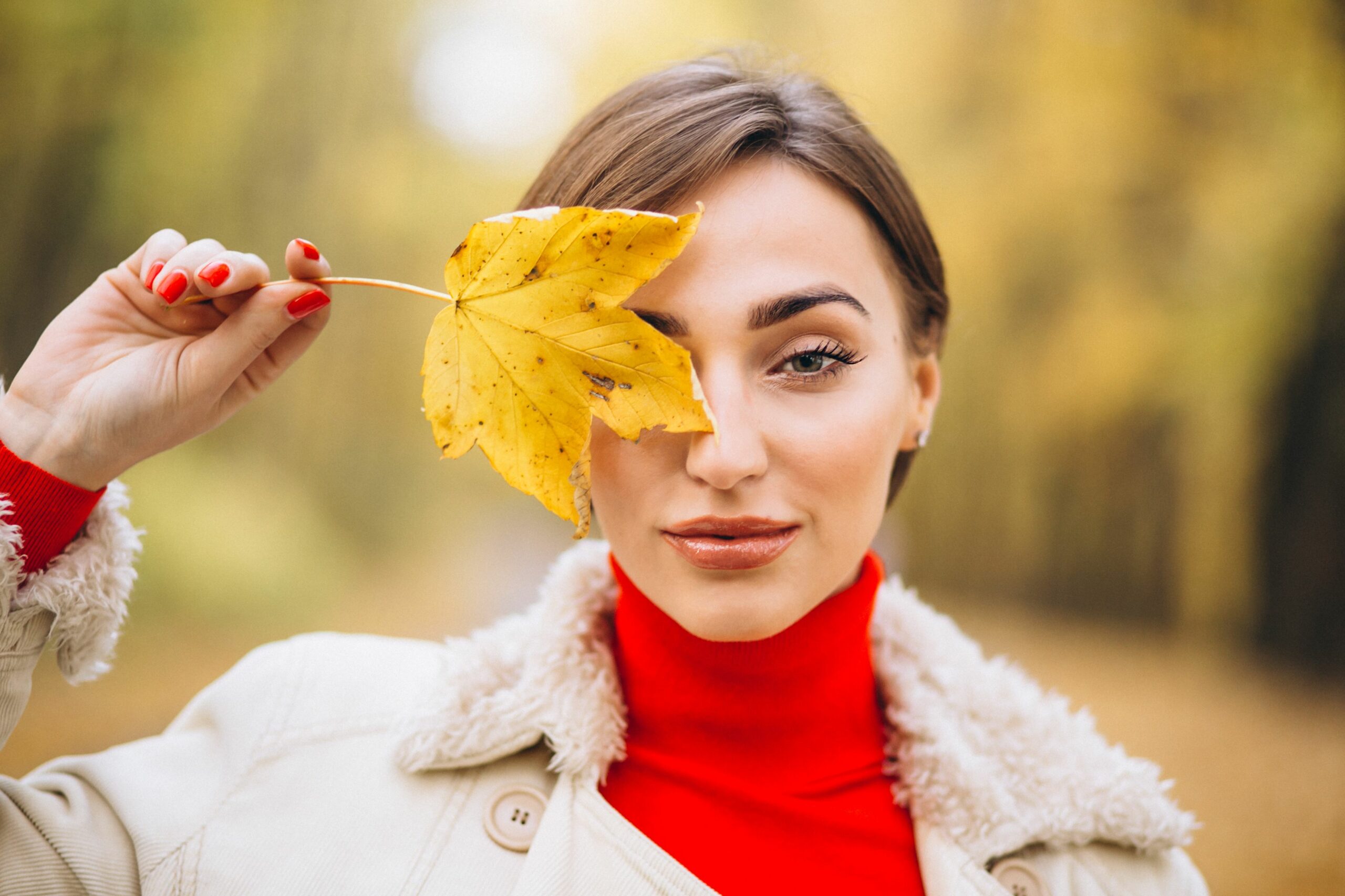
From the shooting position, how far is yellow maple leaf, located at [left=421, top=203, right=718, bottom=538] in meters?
0.64

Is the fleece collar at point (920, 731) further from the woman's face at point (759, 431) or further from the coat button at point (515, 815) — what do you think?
the woman's face at point (759, 431)

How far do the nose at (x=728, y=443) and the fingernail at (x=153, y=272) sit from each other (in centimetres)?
46

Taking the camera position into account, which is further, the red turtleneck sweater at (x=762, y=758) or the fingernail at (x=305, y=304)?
the red turtleneck sweater at (x=762, y=758)

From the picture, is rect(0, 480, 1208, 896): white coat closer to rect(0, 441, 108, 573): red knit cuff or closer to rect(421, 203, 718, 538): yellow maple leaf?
rect(0, 441, 108, 573): red knit cuff

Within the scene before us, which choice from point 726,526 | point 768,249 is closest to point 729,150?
point 768,249

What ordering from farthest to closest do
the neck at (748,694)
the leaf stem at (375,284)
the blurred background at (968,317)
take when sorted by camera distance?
1. the blurred background at (968,317)
2. the neck at (748,694)
3. the leaf stem at (375,284)

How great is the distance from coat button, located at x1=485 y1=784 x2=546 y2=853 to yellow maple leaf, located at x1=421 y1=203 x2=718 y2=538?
31cm

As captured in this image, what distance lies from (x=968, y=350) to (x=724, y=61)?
8.68ft

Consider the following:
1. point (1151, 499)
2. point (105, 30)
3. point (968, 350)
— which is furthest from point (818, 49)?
point (105, 30)

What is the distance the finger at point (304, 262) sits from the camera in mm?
675

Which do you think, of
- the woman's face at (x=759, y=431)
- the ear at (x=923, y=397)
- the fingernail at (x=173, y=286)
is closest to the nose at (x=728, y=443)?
the woman's face at (x=759, y=431)

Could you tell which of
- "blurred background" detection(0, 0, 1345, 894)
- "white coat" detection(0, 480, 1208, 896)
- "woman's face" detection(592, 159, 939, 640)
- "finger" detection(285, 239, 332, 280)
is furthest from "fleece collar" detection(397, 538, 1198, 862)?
"blurred background" detection(0, 0, 1345, 894)

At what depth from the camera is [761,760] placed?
85cm

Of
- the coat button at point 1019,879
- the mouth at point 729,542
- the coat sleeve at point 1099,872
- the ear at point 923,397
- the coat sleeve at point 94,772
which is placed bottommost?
the coat sleeve at point 94,772
